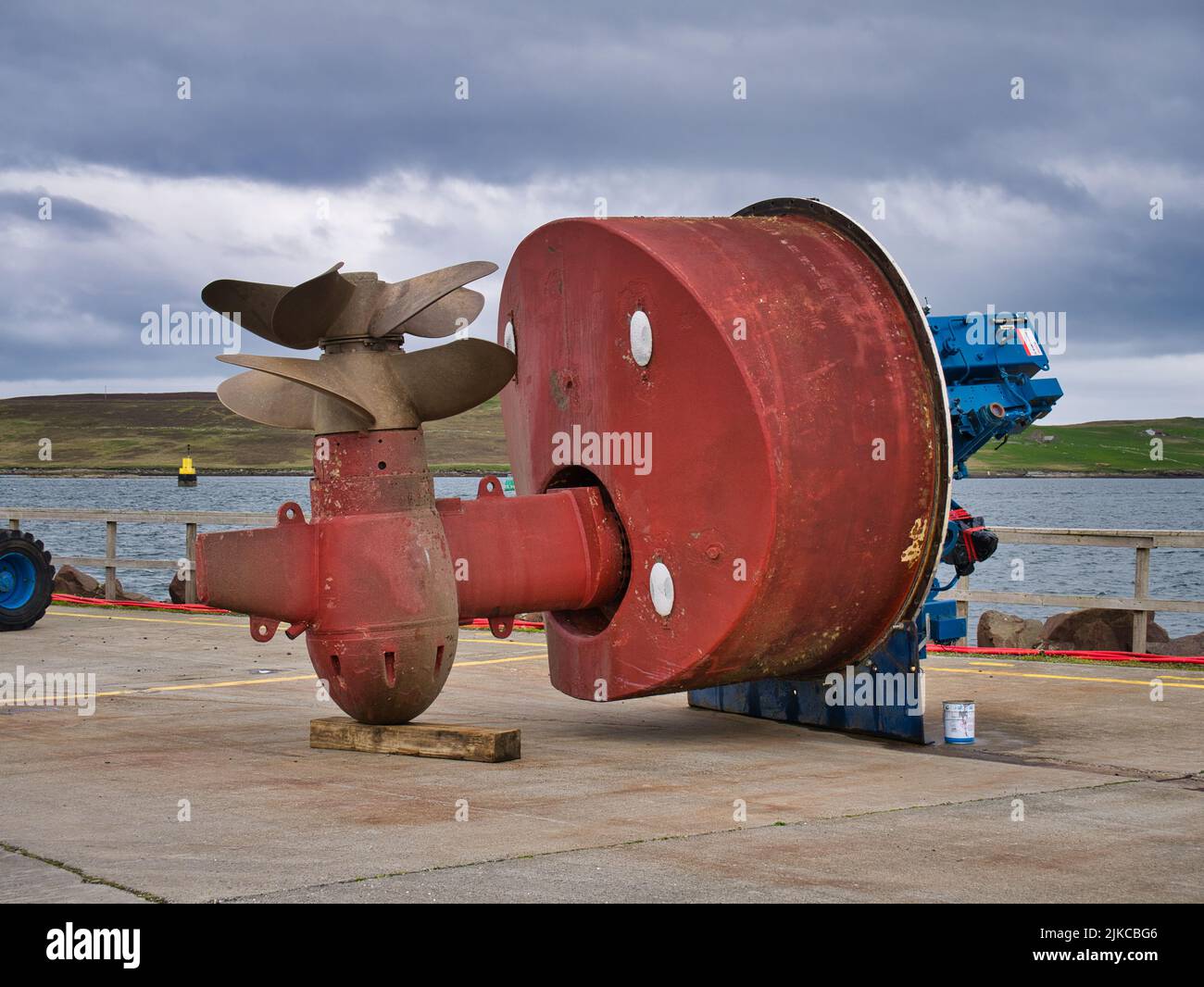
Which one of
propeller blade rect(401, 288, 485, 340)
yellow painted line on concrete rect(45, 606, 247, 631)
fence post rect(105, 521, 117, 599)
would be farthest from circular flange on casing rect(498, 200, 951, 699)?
fence post rect(105, 521, 117, 599)

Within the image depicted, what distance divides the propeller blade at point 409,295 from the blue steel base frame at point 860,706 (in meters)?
2.90

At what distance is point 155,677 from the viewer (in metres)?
12.3

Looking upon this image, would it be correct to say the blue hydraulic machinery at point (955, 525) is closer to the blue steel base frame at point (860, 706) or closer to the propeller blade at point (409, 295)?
the blue steel base frame at point (860, 706)

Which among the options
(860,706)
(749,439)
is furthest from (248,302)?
(860,706)

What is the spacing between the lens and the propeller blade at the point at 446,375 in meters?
8.59

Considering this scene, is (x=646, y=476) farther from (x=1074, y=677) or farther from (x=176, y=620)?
(x=176, y=620)

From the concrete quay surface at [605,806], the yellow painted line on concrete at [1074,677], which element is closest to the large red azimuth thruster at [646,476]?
the concrete quay surface at [605,806]

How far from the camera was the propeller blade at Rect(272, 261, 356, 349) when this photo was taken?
816 centimetres

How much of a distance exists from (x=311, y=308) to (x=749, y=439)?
2355 mm

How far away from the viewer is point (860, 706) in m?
9.35

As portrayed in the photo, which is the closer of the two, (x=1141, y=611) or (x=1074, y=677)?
(x=1074, y=677)

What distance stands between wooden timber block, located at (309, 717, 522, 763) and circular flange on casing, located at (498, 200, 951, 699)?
0.86 m
